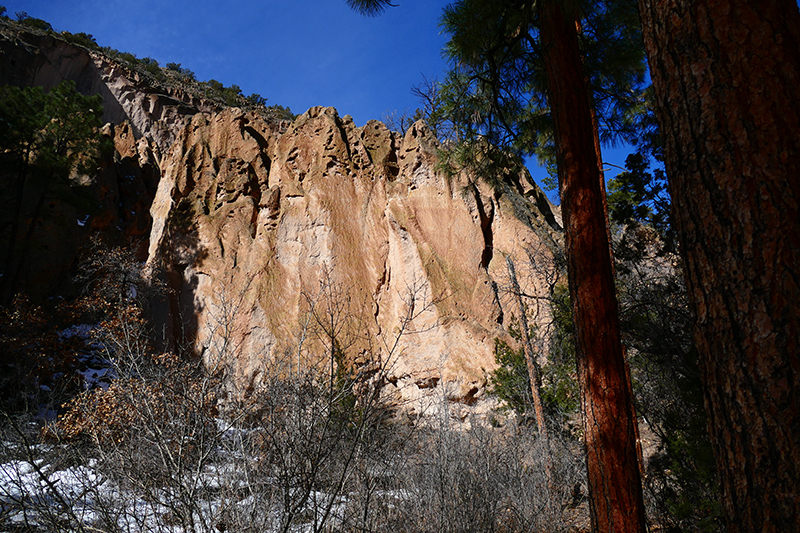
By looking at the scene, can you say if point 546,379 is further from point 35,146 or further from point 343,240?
point 35,146

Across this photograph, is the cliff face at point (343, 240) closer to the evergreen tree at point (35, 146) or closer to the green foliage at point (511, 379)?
the green foliage at point (511, 379)

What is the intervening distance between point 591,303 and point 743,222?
1.97 m

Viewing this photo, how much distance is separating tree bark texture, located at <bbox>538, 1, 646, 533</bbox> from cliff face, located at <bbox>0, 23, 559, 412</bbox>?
8.88 m

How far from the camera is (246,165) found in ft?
56.2

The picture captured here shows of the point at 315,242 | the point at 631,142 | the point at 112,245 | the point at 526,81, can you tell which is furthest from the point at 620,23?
the point at 112,245

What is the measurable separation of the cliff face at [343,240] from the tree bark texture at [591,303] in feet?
29.1

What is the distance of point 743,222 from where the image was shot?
1.30 m

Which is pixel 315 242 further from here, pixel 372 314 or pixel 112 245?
pixel 112 245

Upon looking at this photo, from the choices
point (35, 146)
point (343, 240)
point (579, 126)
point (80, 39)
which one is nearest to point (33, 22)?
point (80, 39)

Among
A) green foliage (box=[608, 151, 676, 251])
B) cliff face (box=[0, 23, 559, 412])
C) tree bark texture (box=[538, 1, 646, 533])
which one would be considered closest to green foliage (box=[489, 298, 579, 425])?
cliff face (box=[0, 23, 559, 412])

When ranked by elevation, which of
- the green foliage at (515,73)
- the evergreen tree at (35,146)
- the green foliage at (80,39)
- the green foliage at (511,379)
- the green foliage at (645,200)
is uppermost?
the green foliage at (80,39)

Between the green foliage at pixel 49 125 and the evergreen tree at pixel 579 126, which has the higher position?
the green foliage at pixel 49 125

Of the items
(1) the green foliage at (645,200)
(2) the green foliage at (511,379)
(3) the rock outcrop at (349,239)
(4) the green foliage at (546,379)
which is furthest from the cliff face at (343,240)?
(1) the green foliage at (645,200)

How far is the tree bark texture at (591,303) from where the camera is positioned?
2826mm
